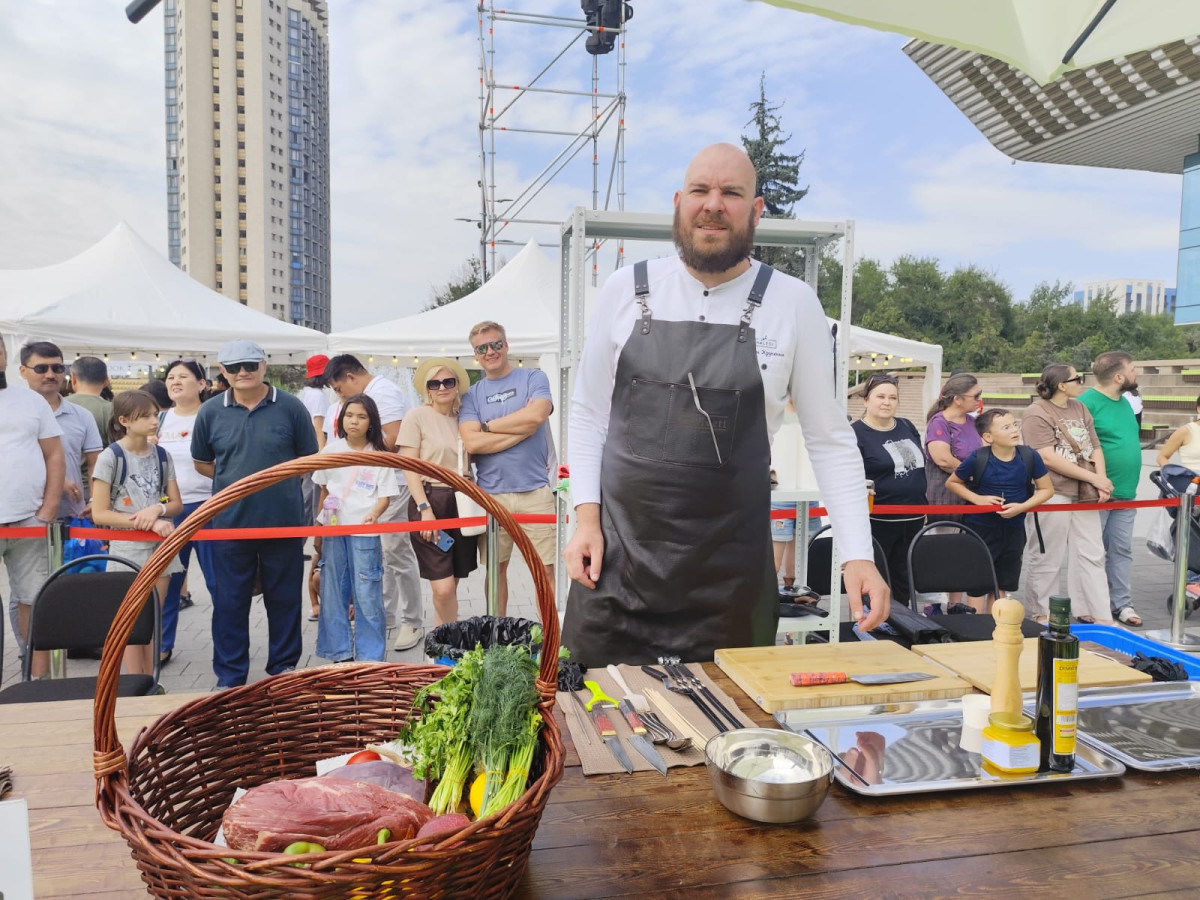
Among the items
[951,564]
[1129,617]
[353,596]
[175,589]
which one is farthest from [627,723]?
[1129,617]

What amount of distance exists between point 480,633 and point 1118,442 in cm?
528

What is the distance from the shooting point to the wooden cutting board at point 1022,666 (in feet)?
5.39

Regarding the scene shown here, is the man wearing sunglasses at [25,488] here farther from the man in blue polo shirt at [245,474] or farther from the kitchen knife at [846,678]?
the kitchen knife at [846,678]

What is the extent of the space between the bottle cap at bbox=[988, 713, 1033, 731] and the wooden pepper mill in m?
0.01

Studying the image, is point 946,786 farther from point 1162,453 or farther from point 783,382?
point 1162,453

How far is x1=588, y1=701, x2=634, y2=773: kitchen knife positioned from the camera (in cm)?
131

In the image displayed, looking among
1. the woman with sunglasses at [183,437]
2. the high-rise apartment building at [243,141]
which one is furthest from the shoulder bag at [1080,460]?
the high-rise apartment building at [243,141]

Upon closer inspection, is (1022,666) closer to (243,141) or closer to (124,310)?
(124,310)

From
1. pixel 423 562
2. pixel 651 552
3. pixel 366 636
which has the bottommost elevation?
pixel 366 636

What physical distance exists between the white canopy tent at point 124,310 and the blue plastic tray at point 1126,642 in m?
8.54

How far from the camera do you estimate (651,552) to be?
2096mm

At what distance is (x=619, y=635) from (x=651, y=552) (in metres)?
0.25

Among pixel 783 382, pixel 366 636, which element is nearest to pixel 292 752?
pixel 783 382

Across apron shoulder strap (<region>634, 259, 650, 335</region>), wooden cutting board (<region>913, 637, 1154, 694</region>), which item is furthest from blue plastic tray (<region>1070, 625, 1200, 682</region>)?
apron shoulder strap (<region>634, 259, 650, 335</region>)
